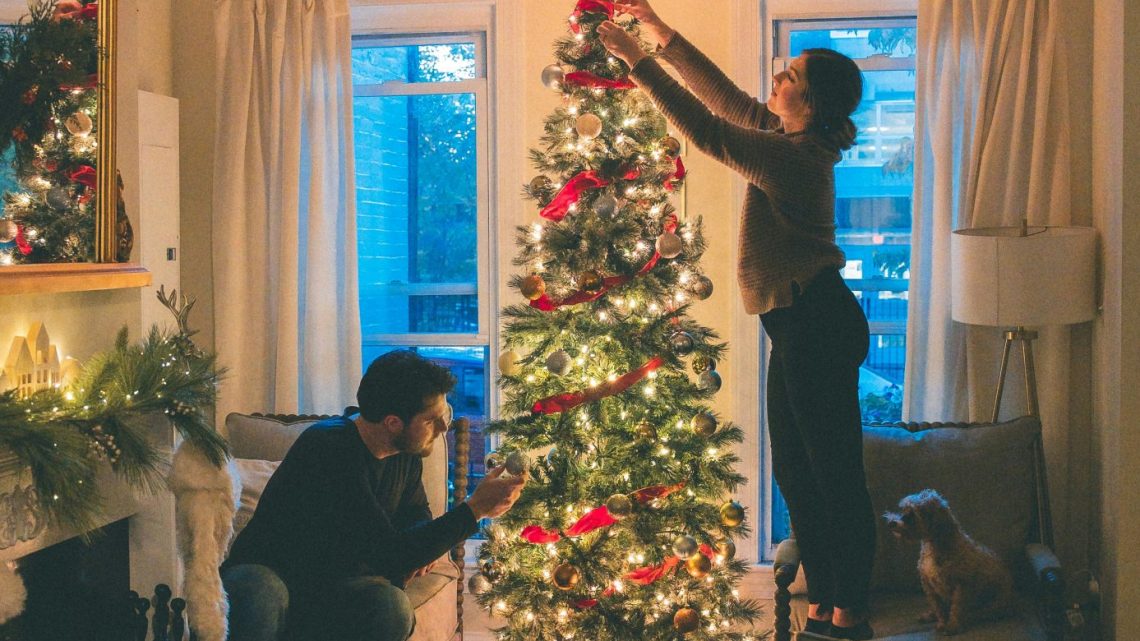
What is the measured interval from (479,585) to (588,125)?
1.28 metres

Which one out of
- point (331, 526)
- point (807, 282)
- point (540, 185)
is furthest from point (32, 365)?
point (807, 282)

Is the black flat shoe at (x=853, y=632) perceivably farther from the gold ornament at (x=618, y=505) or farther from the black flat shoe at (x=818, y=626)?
the gold ornament at (x=618, y=505)

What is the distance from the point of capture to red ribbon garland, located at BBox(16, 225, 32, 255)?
6.87 feet

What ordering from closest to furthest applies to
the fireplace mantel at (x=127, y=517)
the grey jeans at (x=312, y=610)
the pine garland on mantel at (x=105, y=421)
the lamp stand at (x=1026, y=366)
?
the pine garland on mantel at (x=105, y=421) < the fireplace mantel at (x=127, y=517) < the grey jeans at (x=312, y=610) < the lamp stand at (x=1026, y=366)

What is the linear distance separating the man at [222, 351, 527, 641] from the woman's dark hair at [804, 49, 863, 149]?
107cm

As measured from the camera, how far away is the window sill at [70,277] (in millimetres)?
2014

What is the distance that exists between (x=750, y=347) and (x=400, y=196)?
1.57 metres

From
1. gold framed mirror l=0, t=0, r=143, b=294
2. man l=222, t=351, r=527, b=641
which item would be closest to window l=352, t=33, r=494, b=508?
man l=222, t=351, r=527, b=641

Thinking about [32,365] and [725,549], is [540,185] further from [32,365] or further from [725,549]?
[32,365]

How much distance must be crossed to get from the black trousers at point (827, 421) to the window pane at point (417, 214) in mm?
1998

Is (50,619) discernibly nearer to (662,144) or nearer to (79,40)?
(79,40)

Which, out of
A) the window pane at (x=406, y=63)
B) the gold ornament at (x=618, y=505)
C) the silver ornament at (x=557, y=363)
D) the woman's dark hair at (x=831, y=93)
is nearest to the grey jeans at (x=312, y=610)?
the gold ornament at (x=618, y=505)

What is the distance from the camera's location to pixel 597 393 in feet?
9.11

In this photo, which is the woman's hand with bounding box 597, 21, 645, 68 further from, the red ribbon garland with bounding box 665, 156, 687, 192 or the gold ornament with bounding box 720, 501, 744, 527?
the gold ornament with bounding box 720, 501, 744, 527
